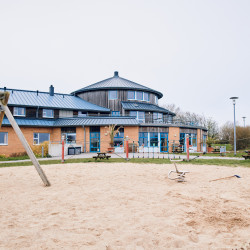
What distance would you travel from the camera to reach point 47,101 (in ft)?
103

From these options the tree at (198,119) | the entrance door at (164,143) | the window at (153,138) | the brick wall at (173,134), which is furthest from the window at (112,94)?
the tree at (198,119)

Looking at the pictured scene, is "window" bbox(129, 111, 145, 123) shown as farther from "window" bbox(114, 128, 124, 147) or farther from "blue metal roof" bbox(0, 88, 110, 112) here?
"window" bbox(114, 128, 124, 147)

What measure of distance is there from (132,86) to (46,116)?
1382 centimetres

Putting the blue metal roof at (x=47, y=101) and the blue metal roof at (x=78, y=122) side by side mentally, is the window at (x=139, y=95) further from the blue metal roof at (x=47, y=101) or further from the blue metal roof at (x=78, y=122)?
the blue metal roof at (x=78, y=122)

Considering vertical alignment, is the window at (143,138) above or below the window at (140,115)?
below

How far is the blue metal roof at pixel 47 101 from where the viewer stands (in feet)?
96.0

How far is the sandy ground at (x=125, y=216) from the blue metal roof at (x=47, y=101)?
23.6 meters

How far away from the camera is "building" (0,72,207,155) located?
26.7m

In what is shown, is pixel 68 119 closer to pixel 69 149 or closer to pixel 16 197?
pixel 69 149

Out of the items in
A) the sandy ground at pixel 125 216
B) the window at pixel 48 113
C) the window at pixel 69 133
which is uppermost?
the window at pixel 48 113

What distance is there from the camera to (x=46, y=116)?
3003 cm

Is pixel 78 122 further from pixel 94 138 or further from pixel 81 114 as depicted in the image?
pixel 81 114

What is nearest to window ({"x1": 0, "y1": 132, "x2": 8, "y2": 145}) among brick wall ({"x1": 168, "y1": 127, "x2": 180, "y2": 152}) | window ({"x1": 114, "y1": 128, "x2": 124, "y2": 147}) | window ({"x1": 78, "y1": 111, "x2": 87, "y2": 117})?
window ({"x1": 78, "y1": 111, "x2": 87, "y2": 117})

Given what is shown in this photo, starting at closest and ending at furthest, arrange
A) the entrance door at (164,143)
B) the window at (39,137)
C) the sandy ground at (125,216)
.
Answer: the sandy ground at (125,216) < the window at (39,137) < the entrance door at (164,143)
